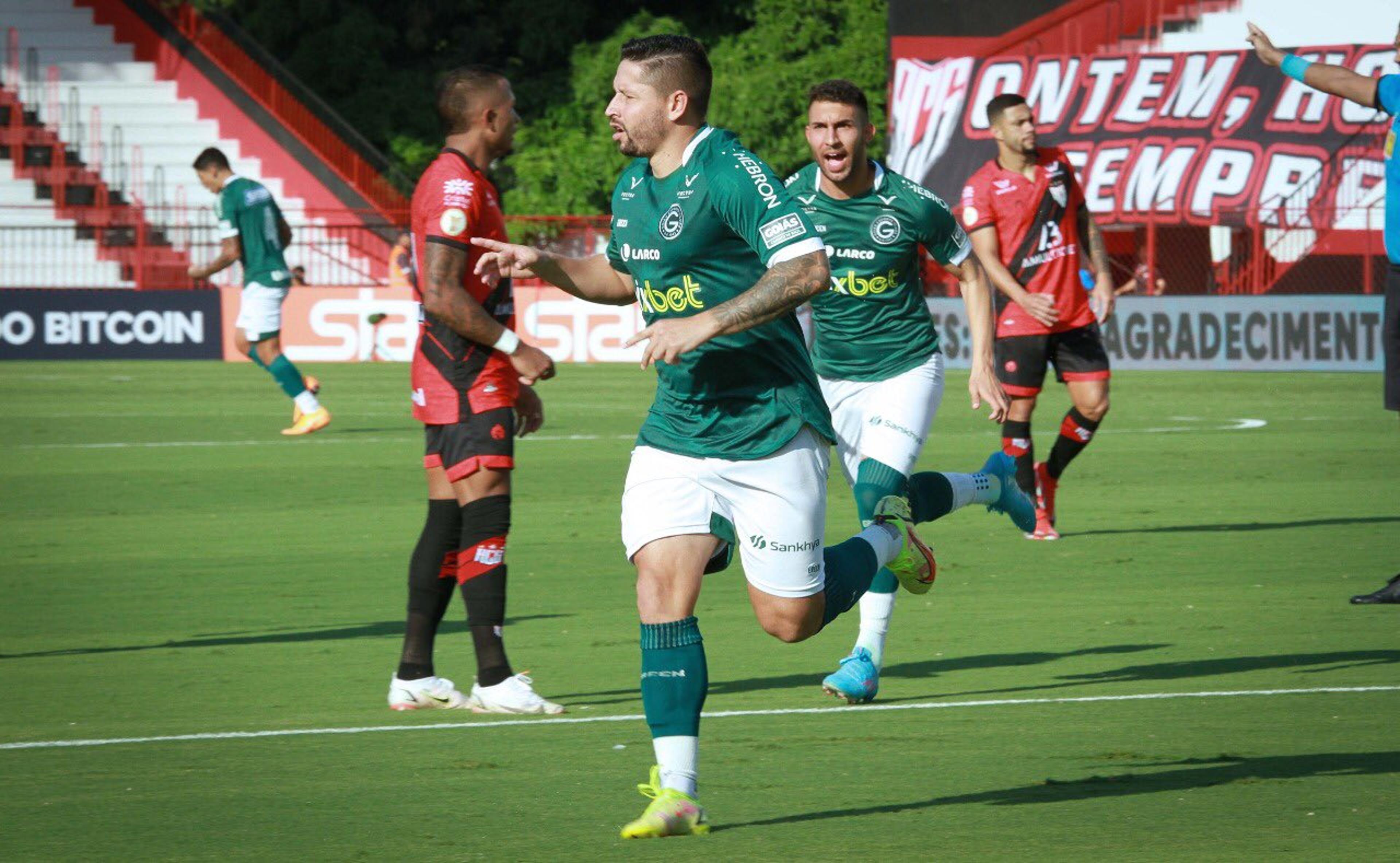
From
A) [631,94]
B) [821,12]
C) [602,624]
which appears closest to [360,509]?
[602,624]

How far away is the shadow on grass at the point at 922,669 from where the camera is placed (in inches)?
295

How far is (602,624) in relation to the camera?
29.8 feet

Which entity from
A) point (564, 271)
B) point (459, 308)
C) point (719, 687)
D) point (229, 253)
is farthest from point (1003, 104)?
point (229, 253)

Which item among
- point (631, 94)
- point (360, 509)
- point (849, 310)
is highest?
point (631, 94)

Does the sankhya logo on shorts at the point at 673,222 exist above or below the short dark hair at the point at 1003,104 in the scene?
below

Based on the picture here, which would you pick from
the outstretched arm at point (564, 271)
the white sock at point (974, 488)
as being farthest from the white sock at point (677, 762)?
the white sock at point (974, 488)

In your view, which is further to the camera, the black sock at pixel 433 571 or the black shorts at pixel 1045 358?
the black shorts at pixel 1045 358

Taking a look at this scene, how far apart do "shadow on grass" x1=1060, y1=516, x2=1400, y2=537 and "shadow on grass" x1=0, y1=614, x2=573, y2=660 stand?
431cm

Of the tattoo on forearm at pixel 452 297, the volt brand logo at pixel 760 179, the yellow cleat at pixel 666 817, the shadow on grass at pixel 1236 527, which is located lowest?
the shadow on grass at pixel 1236 527

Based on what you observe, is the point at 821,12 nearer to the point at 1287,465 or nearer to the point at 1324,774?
the point at 1287,465

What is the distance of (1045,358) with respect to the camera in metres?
12.1

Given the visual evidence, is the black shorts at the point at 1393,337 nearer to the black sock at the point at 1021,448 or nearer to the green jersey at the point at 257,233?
the black sock at the point at 1021,448

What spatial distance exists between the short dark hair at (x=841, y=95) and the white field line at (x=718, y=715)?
218 cm

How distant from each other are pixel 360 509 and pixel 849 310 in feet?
20.7
